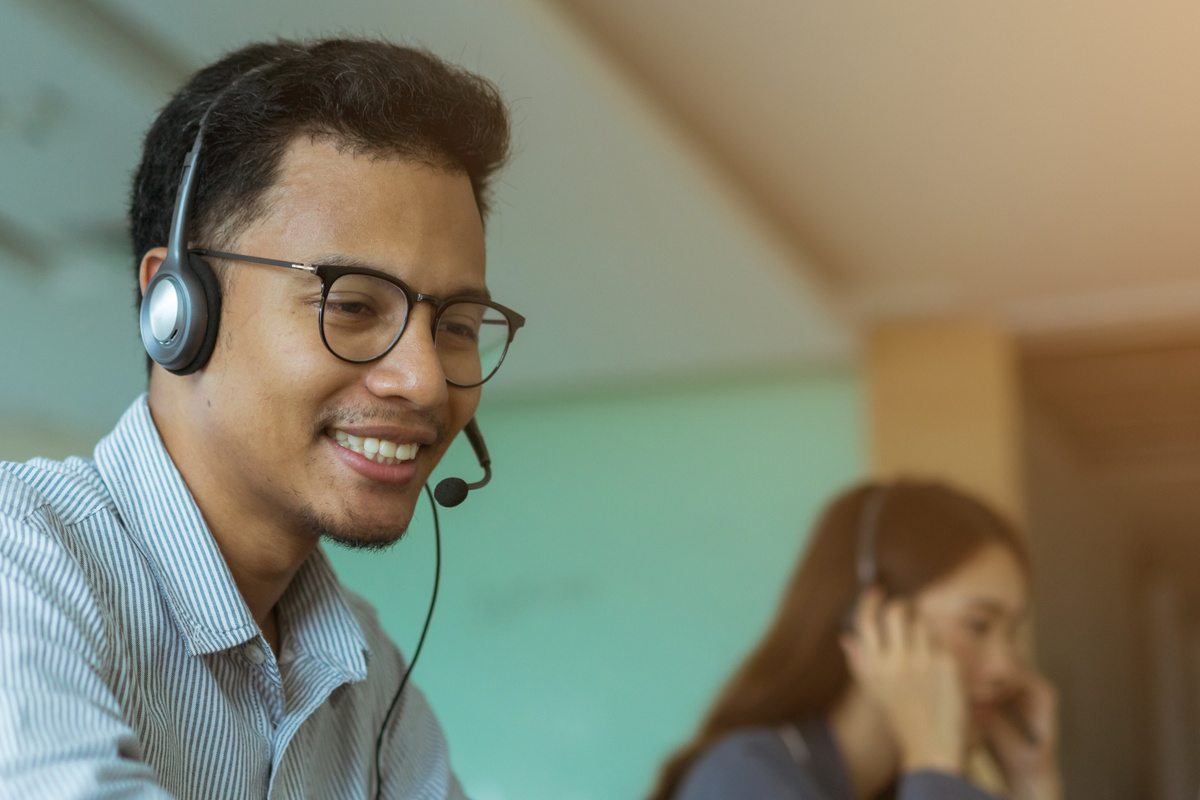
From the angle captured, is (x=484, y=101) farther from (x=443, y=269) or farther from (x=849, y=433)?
(x=849, y=433)

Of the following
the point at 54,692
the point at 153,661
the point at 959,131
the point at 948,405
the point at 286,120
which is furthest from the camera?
the point at 948,405

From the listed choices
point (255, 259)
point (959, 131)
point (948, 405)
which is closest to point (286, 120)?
point (255, 259)

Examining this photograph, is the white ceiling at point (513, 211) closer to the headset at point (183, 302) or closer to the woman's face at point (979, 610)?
the headset at point (183, 302)

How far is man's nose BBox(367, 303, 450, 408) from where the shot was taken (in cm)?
72

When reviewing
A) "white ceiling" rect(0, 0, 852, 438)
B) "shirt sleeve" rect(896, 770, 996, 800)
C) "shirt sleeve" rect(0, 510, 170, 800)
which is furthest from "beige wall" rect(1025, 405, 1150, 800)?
"shirt sleeve" rect(0, 510, 170, 800)

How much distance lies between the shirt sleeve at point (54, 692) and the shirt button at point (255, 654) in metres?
0.13

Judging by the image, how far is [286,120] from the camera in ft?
2.50

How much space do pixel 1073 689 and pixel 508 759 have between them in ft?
8.12

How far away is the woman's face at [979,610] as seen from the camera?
5.43 feet

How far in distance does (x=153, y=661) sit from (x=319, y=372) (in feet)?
0.66

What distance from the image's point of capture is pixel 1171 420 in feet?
11.9

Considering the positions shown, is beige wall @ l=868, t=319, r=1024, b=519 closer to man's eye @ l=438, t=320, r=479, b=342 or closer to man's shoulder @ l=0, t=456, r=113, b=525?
man's eye @ l=438, t=320, r=479, b=342

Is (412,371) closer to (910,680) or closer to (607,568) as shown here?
(910,680)

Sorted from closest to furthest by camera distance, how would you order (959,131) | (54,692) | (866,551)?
(54,692) < (866,551) < (959,131)
